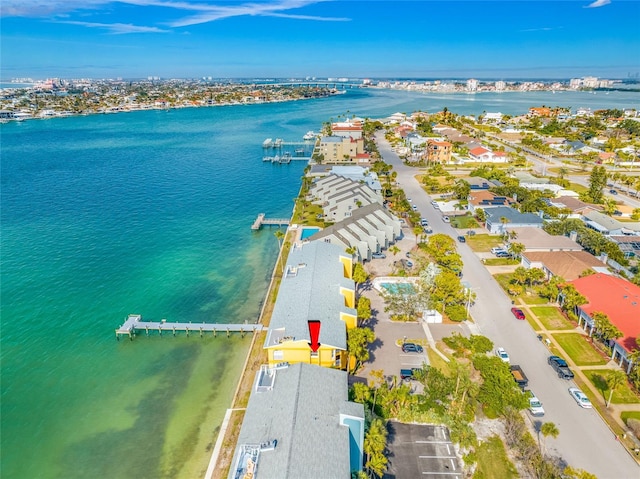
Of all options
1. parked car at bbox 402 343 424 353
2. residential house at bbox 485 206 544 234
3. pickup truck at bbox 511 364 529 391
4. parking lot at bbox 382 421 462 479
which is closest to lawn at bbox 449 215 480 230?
residential house at bbox 485 206 544 234

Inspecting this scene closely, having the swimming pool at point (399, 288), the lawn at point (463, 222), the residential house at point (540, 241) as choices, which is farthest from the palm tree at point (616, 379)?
the lawn at point (463, 222)

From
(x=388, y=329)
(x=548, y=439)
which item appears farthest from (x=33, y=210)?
(x=548, y=439)

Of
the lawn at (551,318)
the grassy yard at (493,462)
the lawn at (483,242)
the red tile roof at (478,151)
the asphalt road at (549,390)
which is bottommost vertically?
the grassy yard at (493,462)

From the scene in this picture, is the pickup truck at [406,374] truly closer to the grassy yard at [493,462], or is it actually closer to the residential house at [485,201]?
the grassy yard at [493,462]

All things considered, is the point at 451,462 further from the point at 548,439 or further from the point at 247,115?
the point at 247,115

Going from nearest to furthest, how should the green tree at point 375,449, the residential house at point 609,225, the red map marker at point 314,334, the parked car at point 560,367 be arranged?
1. the green tree at point 375,449
2. the red map marker at point 314,334
3. the parked car at point 560,367
4. the residential house at point 609,225

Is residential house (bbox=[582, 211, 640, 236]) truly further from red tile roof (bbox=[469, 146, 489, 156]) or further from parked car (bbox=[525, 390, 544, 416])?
red tile roof (bbox=[469, 146, 489, 156])

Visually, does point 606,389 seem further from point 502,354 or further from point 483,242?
point 483,242

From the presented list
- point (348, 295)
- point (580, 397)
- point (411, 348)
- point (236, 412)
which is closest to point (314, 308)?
point (348, 295)
